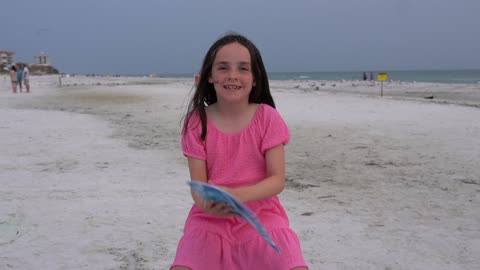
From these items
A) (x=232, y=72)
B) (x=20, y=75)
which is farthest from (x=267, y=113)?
(x=20, y=75)

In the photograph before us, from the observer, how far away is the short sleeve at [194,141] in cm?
211

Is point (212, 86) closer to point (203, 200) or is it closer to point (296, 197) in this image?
point (203, 200)

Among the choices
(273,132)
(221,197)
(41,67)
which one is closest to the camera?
(221,197)

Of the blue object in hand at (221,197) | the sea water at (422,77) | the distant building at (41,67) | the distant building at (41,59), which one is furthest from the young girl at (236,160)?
the distant building at (41,59)

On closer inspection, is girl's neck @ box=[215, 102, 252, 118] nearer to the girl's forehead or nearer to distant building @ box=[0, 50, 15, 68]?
the girl's forehead

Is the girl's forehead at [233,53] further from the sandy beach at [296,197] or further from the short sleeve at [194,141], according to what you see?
the sandy beach at [296,197]

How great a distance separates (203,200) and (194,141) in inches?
13.9

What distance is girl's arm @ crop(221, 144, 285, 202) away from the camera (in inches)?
74.3

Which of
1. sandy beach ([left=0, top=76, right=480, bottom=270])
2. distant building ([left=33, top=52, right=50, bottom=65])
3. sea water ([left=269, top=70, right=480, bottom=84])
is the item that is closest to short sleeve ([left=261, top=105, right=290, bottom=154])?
sandy beach ([left=0, top=76, right=480, bottom=270])

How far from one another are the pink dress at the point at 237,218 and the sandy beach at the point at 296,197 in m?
0.98

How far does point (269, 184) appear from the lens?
6.51 feet

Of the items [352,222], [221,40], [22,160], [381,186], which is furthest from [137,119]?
[221,40]

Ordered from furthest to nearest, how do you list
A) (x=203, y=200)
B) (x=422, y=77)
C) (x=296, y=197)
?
(x=422, y=77)
(x=296, y=197)
(x=203, y=200)

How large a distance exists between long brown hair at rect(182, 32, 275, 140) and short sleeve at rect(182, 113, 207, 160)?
0.02 m
